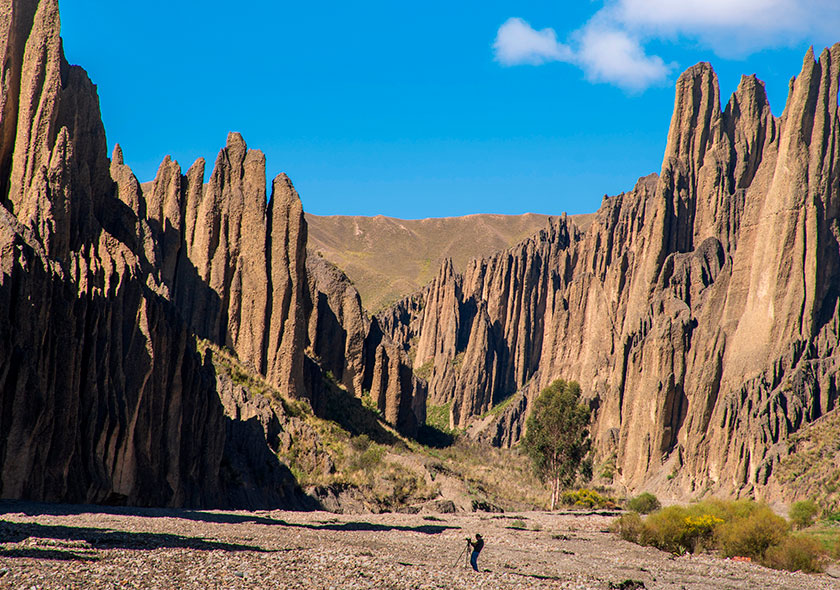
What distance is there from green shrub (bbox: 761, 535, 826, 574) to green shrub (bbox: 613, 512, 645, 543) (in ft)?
26.2

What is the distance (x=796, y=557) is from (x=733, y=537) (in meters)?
4.19

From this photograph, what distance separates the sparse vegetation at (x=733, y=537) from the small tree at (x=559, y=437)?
27.2 metres

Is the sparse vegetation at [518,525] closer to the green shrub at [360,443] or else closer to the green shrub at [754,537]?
the green shrub at [754,537]

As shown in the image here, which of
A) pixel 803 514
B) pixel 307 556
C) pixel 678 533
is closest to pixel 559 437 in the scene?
pixel 803 514

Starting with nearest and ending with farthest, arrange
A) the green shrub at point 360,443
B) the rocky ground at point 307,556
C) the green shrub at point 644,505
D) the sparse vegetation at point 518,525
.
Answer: the rocky ground at point 307,556 → the sparse vegetation at point 518,525 → the green shrub at point 360,443 → the green shrub at point 644,505

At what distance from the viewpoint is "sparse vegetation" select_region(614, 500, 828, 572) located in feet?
134

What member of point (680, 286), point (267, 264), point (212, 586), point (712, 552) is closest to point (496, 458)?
point (680, 286)

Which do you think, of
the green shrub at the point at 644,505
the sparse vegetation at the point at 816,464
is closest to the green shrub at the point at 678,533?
the green shrub at the point at 644,505

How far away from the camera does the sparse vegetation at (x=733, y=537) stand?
40.8 metres

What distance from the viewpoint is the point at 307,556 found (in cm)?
2667

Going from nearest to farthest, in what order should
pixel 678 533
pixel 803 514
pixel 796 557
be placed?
1. pixel 796 557
2. pixel 678 533
3. pixel 803 514

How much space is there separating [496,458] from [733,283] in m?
34.8

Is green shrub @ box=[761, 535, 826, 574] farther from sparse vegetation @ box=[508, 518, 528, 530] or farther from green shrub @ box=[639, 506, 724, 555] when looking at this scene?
sparse vegetation @ box=[508, 518, 528, 530]

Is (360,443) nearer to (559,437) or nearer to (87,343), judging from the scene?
(559,437)
